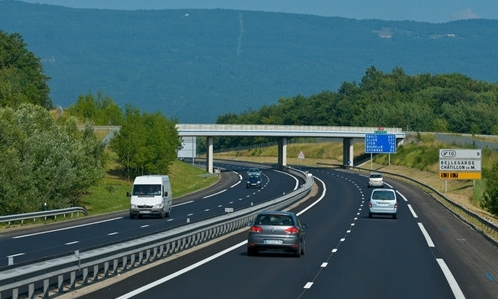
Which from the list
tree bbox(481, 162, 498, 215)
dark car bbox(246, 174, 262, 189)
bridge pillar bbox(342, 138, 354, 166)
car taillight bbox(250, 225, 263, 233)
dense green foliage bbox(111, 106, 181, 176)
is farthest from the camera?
bridge pillar bbox(342, 138, 354, 166)

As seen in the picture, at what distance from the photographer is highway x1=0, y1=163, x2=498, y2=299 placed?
21656 millimetres

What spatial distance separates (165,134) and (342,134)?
120ft

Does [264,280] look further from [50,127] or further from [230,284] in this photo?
[50,127]

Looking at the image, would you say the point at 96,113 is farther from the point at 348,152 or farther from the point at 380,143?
the point at 380,143

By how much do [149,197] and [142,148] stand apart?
170 feet

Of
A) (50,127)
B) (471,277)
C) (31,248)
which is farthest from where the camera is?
(50,127)

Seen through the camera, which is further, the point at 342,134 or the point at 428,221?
the point at 342,134

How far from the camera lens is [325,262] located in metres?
29.5

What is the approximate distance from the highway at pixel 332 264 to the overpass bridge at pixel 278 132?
67.5 m

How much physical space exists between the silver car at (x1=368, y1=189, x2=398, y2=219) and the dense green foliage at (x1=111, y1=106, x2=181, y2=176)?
172 feet

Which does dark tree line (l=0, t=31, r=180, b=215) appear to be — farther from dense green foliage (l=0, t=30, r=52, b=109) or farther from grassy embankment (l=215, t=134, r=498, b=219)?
dense green foliage (l=0, t=30, r=52, b=109)

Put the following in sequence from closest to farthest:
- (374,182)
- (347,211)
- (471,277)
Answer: (471,277)
(347,211)
(374,182)

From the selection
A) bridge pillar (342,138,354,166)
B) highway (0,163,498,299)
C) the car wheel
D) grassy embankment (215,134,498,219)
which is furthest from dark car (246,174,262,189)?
the car wheel

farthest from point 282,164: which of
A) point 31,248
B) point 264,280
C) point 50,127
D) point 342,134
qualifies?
point 264,280
